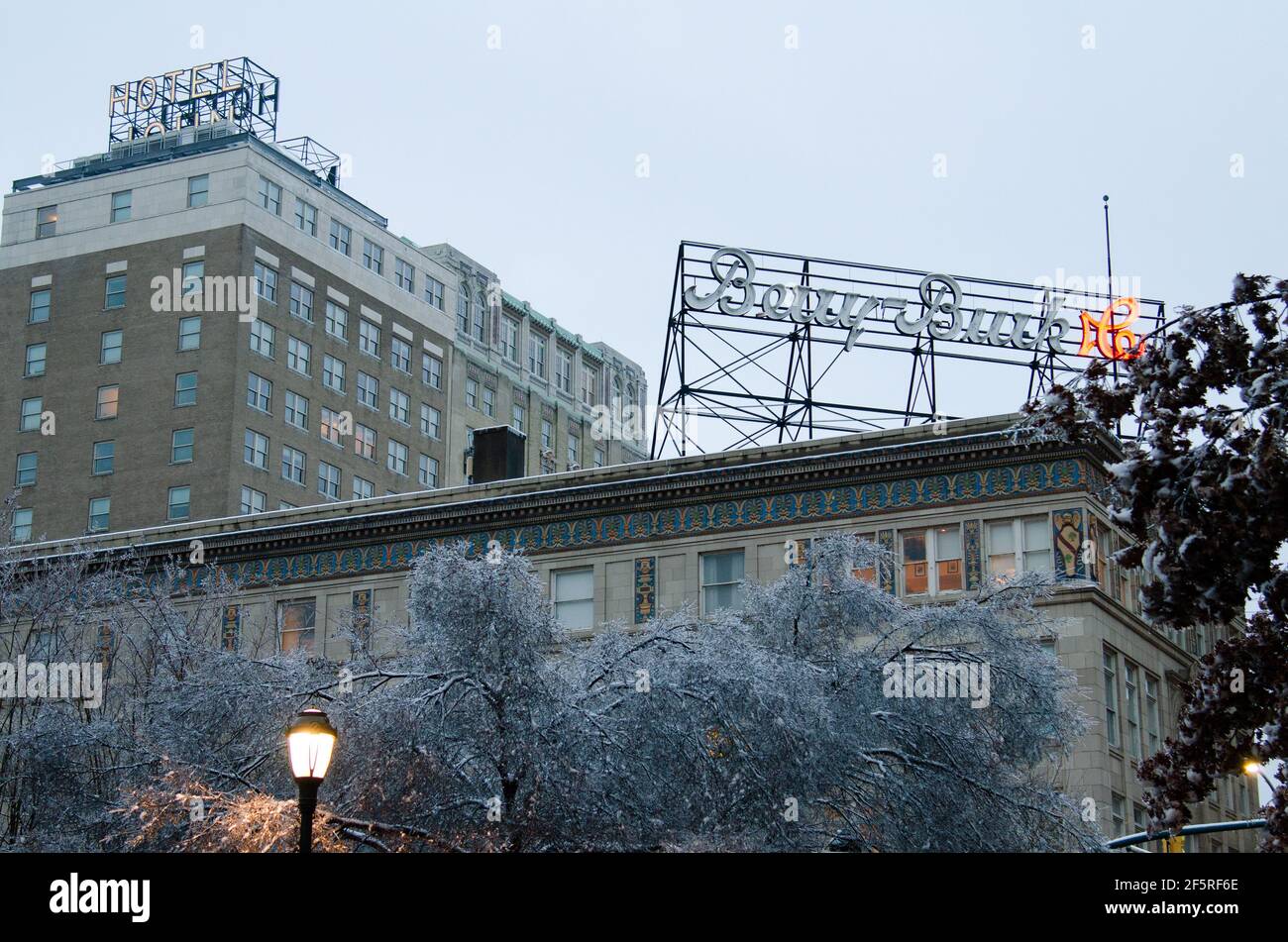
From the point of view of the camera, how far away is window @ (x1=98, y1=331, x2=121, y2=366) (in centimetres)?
9262

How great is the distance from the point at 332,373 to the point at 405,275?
10.1 meters

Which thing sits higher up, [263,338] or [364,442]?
[263,338]

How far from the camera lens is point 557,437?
117 metres

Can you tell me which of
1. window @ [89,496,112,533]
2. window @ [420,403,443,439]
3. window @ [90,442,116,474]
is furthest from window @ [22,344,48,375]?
window @ [420,403,443,439]

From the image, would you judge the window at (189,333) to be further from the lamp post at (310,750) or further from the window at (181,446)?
the lamp post at (310,750)

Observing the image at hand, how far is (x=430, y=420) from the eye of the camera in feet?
345

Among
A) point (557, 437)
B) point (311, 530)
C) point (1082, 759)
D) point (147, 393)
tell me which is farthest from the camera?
point (557, 437)

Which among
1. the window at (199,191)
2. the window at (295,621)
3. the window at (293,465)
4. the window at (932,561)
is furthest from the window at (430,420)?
the window at (932,561)

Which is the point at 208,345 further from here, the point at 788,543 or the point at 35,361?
the point at 788,543

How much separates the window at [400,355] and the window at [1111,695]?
187 feet

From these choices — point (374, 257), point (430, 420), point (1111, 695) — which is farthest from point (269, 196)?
point (1111, 695)
